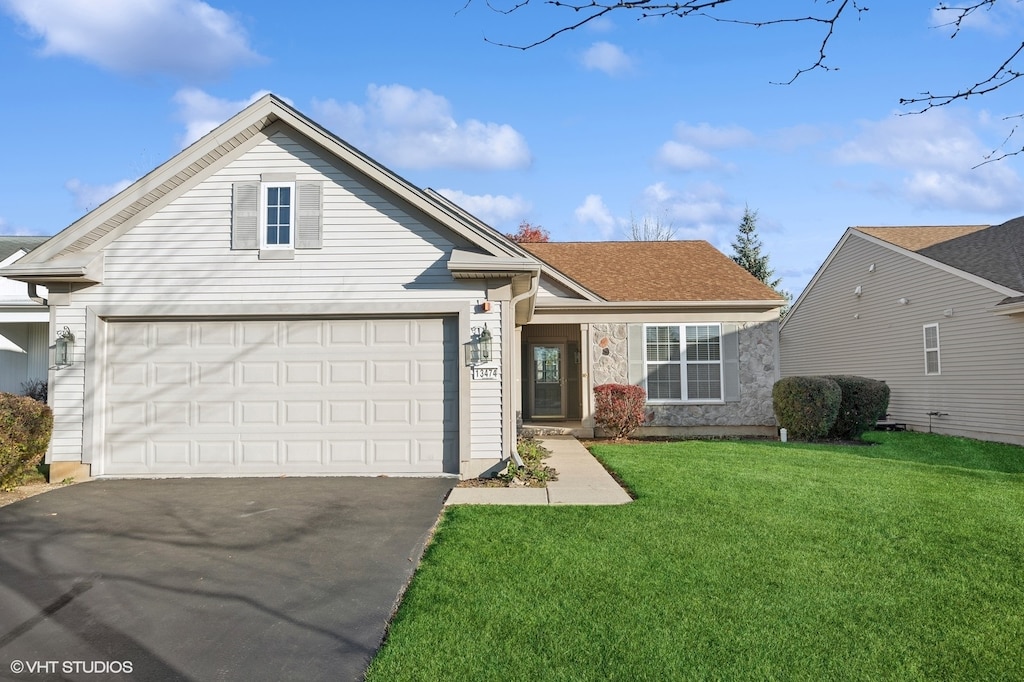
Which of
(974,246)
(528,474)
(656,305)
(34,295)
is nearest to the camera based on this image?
(528,474)

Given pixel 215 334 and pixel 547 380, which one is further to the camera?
pixel 547 380

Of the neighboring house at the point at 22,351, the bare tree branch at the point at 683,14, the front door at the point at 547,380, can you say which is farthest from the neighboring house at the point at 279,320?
the front door at the point at 547,380

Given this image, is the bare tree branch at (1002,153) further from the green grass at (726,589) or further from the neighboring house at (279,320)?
the neighboring house at (279,320)

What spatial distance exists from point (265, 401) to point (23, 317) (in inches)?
389

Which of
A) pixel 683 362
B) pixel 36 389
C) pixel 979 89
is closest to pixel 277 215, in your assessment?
pixel 979 89

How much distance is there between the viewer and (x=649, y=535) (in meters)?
6.02

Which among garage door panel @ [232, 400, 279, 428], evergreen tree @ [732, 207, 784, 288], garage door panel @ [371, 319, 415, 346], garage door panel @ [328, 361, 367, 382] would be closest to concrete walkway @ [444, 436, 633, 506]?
garage door panel @ [328, 361, 367, 382]

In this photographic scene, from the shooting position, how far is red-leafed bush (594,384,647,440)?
14.5 meters

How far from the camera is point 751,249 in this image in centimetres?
4416

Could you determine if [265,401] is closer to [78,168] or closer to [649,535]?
[649,535]

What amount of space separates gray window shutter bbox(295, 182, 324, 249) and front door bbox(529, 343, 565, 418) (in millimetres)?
10356

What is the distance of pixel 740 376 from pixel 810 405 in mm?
2119

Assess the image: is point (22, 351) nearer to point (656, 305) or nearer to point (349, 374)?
point (349, 374)
